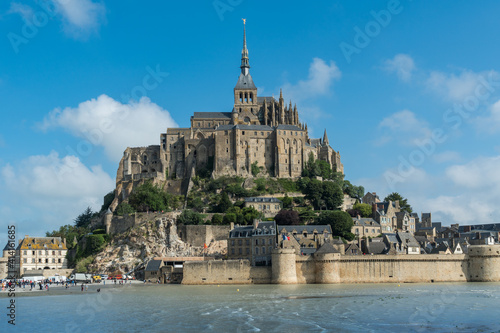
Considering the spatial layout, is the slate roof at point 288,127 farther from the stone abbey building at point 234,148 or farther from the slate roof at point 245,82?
the slate roof at point 245,82

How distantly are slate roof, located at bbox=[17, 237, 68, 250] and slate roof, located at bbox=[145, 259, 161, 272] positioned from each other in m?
18.3

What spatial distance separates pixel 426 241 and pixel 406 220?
30.7 ft

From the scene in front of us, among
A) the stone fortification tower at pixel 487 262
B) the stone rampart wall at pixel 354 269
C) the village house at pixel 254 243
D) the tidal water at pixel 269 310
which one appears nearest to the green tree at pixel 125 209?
the village house at pixel 254 243

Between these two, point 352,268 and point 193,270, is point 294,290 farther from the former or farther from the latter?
point 193,270

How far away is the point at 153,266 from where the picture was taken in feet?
211

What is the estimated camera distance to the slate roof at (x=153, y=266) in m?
63.6

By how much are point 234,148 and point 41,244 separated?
30.1 meters

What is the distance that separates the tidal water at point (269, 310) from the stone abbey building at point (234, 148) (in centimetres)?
3797

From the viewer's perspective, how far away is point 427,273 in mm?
57844

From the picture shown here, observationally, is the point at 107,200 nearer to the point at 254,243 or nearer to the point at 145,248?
the point at 145,248

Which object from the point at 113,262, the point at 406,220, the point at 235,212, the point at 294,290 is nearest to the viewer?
the point at 294,290

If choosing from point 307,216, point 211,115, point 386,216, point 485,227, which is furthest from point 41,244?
point 485,227

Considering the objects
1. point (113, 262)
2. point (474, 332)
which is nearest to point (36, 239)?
point (113, 262)

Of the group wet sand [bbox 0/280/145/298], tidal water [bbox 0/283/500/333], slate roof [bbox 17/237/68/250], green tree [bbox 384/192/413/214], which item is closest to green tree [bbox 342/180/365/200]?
green tree [bbox 384/192/413/214]
